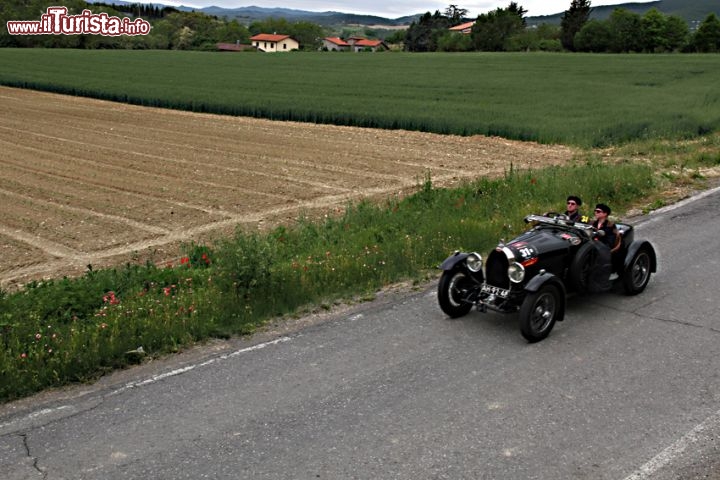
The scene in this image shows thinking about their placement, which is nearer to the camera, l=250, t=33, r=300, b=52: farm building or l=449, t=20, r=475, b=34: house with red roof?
l=449, t=20, r=475, b=34: house with red roof

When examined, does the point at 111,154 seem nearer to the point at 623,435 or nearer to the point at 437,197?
the point at 437,197

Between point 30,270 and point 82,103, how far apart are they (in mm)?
34788

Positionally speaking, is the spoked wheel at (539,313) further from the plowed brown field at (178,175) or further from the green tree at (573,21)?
the green tree at (573,21)

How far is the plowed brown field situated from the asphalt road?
227 inches

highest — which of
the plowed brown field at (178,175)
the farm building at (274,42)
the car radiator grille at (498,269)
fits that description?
the farm building at (274,42)

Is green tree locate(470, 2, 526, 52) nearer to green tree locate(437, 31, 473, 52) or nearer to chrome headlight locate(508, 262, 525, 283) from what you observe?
green tree locate(437, 31, 473, 52)

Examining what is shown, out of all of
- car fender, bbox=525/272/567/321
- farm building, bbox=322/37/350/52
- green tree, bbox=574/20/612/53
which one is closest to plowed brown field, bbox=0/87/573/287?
car fender, bbox=525/272/567/321

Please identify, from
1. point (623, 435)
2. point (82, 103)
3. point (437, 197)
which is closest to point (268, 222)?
point (437, 197)

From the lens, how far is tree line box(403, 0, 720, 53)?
9350cm

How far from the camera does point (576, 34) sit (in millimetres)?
103688

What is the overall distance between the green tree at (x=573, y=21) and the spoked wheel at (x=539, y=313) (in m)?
114

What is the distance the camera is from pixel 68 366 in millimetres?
6676

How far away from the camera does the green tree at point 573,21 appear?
382 feet

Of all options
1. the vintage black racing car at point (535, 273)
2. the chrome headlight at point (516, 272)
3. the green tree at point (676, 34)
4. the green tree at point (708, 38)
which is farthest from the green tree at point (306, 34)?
the chrome headlight at point (516, 272)
